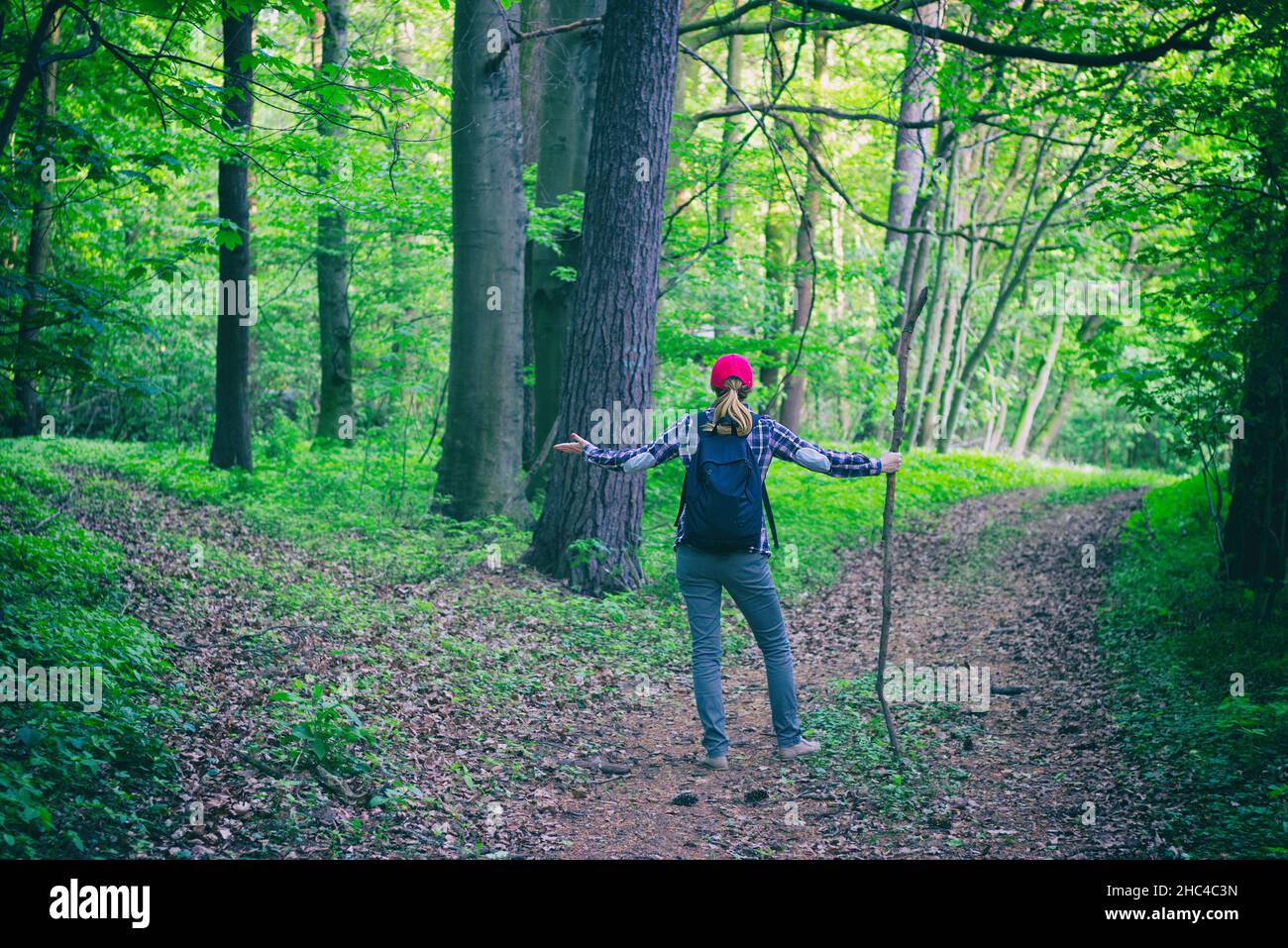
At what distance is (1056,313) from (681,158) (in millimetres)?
18863

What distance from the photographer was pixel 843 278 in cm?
1558

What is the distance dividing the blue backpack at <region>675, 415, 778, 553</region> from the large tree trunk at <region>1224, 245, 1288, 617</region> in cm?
491

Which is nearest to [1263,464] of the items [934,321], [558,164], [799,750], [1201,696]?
[1201,696]

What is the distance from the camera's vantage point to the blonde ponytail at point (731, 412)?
18.5ft

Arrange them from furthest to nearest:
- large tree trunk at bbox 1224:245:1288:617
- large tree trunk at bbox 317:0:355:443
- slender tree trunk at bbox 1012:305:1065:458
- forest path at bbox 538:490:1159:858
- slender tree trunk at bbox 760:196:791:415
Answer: slender tree trunk at bbox 1012:305:1065:458
large tree trunk at bbox 317:0:355:443
slender tree trunk at bbox 760:196:791:415
large tree trunk at bbox 1224:245:1288:617
forest path at bbox 538:490:1159:858

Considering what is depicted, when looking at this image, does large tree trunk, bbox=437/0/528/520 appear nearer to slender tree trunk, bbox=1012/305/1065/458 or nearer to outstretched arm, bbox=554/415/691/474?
outstretched arm, bbox=554/415/691/474

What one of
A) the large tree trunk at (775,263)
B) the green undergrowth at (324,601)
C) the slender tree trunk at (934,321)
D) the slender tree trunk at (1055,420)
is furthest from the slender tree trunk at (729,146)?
the slender tree trunk at (1055,420)

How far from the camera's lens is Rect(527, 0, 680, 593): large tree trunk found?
8.84m

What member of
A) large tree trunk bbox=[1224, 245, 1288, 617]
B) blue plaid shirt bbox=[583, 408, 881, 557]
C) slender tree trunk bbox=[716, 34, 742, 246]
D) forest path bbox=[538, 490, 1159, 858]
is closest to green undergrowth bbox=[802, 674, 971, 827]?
forest path bbox=[538, 490, 1159, 858]

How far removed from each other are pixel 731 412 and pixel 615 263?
12.2 feet

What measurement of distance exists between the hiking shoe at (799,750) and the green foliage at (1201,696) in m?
1.95

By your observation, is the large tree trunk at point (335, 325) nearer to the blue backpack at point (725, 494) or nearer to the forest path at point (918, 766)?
the forest path at point (918, 766)
